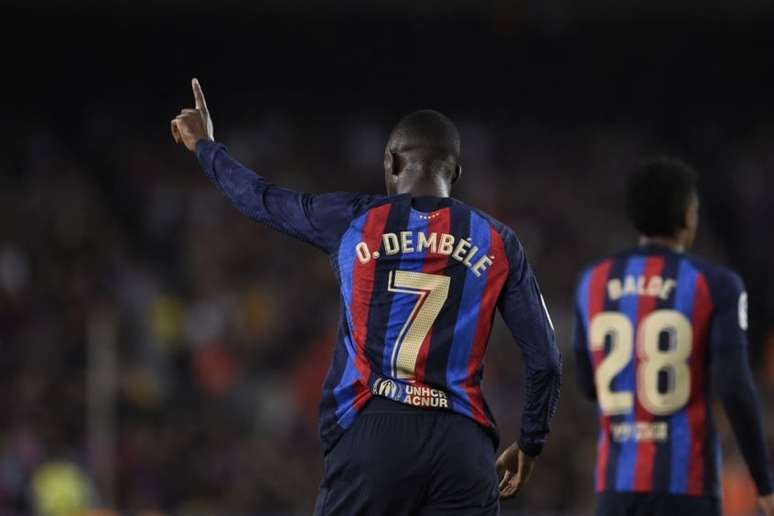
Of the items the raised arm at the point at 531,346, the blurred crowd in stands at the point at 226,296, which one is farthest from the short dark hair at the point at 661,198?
the blurred crowd in stands at the point at 226,296

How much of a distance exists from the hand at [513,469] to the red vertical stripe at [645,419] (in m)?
0.79

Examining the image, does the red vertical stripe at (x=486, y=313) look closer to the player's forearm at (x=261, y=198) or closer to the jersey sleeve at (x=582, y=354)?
the player's forearm at (x=261, y=198)

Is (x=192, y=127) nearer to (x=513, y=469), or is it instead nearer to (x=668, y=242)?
(x=513, y=469)

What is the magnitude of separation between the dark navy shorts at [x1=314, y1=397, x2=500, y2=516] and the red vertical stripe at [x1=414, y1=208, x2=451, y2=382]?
119mm

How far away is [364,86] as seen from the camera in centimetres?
1809

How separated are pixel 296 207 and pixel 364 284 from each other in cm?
31

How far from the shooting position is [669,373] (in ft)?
16.7

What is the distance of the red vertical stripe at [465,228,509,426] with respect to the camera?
13.7ft

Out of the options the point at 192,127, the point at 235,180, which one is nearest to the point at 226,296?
the point at 192,127

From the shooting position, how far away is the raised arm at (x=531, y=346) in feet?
13.9

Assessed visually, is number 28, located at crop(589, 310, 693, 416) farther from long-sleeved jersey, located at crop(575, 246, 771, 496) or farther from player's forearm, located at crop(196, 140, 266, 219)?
player's forearm, located at crop(196, 140, 266, 219)

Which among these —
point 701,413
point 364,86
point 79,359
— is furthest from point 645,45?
point 701,413

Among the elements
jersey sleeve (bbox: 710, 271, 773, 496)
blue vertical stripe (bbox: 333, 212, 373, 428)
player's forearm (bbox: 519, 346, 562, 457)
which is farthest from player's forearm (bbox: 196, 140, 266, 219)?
jersey sleeve (bbox: 710, 271, 773, 496)

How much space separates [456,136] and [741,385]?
1363mm
